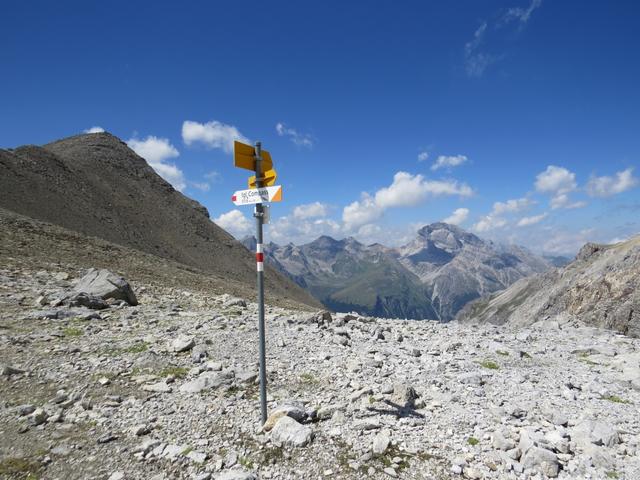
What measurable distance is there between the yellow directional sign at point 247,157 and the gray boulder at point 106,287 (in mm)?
15022

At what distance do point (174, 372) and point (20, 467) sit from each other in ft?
14.2

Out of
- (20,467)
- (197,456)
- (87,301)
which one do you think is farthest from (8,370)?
(87,301)

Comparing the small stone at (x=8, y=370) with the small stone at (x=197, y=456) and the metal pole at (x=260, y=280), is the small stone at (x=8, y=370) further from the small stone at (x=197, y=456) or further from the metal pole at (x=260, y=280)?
the metal pole at (x=260, y=280)

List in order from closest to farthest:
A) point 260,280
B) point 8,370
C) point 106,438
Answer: point 106,438, point 260,280, point 8,370

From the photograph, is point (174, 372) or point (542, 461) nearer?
point (542, 461)

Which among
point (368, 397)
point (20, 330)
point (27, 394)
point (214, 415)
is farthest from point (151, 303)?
point (368, 397)

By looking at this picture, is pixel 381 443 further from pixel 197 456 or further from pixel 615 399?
pixel 615 399

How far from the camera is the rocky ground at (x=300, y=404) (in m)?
6.76

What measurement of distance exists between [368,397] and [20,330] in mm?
12954

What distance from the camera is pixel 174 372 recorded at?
35.1ft

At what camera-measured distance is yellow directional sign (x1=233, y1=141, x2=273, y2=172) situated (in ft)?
25.2

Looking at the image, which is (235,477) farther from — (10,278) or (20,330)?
(10,278)

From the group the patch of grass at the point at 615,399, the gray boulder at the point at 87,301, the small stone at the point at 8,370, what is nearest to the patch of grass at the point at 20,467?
the small stone at the point at 8,370

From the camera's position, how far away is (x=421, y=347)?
1473cm
